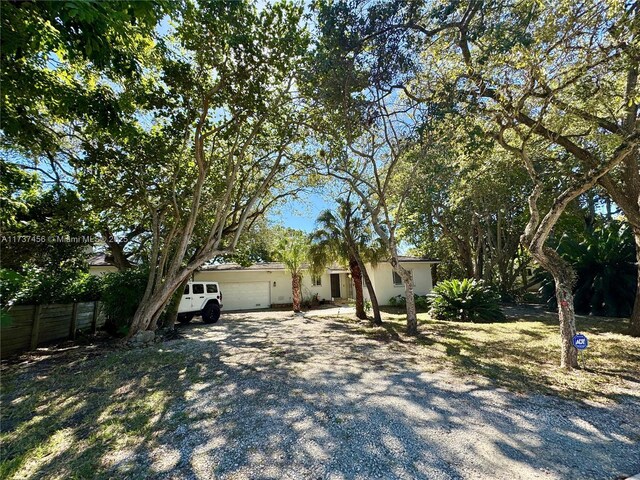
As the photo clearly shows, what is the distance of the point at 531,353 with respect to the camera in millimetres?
6844

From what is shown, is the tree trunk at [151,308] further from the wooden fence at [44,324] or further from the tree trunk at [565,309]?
the tree trunk at [565,309]

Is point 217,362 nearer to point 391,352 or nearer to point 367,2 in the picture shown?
point 391,352

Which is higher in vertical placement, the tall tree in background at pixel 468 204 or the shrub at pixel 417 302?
the tall tree in background at pixel 468 204

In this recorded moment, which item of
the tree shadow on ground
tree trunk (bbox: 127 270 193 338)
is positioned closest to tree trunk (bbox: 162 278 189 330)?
tree trunk (bbox: 127 270 193 338)

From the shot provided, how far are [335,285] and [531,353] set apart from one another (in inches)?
721

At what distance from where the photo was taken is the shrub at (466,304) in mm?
12336

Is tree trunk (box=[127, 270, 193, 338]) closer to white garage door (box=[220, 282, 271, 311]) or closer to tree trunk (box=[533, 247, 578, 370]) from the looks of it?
tree trunk (box=[533, 247, 578, 370])

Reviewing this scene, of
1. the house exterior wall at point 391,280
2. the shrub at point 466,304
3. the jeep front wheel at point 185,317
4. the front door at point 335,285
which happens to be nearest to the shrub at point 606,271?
the shrub at point 466,304

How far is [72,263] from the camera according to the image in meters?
12.3

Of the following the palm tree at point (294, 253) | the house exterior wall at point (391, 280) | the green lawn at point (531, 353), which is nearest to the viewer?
the green lawn at point (531, 353)

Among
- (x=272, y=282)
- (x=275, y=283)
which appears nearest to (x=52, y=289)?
(x=272, y=282)

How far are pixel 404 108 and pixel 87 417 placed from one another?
9399mm

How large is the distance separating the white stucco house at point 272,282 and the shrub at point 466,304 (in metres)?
6.08

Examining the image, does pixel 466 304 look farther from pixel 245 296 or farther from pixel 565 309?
pixel 245 296
